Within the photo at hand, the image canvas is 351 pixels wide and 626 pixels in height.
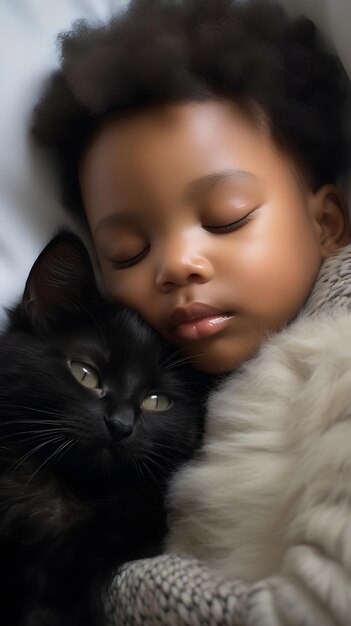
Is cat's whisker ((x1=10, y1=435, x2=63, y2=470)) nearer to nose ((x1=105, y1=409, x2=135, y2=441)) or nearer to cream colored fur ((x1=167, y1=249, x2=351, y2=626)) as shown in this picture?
nose ((x1=105, y1=409, x2=135, y2=441))

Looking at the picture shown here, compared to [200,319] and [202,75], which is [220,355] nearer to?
[200,319]

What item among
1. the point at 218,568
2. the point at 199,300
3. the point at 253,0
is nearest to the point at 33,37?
the point at 253,0

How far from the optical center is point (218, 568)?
0.72m

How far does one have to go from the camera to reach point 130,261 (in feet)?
3.38

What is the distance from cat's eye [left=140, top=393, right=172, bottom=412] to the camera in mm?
936

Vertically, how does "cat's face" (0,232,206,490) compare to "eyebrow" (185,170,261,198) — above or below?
below

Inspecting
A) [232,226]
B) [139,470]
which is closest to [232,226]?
[232,226]

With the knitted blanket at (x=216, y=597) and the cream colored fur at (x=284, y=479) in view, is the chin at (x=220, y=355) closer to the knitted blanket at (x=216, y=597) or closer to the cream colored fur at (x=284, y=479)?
the cream colored fur at (x=284, y=479)

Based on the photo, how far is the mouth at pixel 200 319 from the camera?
934mm

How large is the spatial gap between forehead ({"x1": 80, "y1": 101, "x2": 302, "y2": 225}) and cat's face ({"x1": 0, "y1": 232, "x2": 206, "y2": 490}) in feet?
0.55

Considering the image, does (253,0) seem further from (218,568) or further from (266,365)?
(218,568)

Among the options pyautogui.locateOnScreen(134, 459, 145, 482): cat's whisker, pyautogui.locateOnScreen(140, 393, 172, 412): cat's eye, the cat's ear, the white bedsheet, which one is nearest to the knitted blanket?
pyautogui.locateOnScreen(134, 459, 145, 482): cat's whisker

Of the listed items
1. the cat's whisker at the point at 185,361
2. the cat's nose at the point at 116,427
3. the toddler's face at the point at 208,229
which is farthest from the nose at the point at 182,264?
the cat's nose at the point at 116,427

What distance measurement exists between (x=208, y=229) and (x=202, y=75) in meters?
0.25
